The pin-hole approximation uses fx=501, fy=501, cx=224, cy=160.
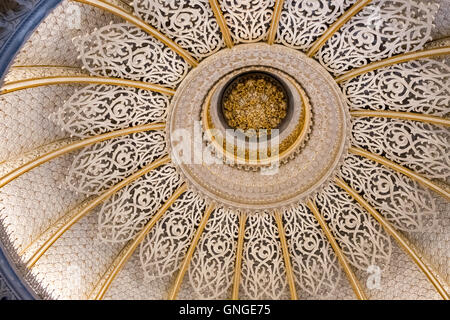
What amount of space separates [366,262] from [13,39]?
9184 millimetres

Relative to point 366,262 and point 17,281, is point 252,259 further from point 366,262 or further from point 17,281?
point 17,281

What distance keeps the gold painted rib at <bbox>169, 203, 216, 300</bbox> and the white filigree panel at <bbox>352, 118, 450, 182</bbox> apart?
389 centimetres

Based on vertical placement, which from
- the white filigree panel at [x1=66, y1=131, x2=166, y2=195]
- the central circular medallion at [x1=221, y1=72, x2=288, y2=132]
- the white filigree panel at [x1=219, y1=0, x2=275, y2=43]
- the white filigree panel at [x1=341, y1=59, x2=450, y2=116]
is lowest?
the white filigree panel at [x1=66, y1=131, x2=166, y2=195]

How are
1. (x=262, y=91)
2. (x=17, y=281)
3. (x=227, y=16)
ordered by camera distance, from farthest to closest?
1. (x=262, y=91)
2. (x=227, y=16)
3. (x=17, y=281)

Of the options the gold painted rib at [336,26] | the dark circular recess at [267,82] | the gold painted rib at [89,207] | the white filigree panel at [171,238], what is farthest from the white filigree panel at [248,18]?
the white filigree panel at [171,238]

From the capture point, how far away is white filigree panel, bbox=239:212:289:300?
12.4 metres

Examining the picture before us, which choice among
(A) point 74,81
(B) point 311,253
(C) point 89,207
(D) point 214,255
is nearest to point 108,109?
(A) point 74,81

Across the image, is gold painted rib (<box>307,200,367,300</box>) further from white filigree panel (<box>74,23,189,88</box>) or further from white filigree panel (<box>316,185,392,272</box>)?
white filigree panel (<box>74,23,189,88</box>)

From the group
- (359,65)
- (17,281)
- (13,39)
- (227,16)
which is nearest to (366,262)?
(359,65)

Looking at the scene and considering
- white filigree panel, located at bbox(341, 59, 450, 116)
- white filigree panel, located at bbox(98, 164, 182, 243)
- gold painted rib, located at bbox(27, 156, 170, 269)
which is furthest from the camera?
white filigree panel, located at bbox(98, 164, 182, 243)

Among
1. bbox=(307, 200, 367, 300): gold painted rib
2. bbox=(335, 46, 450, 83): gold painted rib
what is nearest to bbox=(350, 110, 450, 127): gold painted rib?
bbox=(335, 46, 450, 83): gold painted rib

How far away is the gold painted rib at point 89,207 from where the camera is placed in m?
9.82

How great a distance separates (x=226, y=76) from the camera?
37.0 feet
